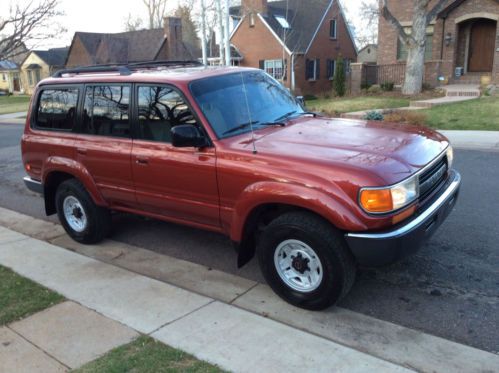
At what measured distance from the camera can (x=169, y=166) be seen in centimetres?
449

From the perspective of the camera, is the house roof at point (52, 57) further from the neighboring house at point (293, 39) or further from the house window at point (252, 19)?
the house window at point (252, 19)

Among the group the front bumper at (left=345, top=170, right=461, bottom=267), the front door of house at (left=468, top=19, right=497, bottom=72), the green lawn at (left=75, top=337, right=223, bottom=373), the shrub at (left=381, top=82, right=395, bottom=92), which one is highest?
the front door of house at (left=468, top=19, right=497, bottom=72)

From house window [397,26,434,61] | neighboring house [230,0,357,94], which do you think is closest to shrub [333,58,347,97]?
house window [397,26,434,61]

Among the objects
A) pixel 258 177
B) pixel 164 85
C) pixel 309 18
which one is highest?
pixel 309 18

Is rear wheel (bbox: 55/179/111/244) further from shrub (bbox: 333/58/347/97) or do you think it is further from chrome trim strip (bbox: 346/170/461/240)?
shrub (bbox: 333/58/347/97)

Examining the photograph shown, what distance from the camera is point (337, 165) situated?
3.54 meters

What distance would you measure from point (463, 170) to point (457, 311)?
16.3ft

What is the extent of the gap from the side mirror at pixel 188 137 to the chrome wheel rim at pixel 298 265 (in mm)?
1125

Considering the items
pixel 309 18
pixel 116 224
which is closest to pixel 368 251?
pixel 116 224

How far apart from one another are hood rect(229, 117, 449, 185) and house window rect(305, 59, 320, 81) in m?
35.1

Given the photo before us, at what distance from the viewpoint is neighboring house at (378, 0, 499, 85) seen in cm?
2230

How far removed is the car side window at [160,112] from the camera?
14.7 ft

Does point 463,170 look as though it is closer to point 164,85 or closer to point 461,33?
point 164,85

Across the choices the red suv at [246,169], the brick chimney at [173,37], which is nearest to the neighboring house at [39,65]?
the brick chimney at [173,37]
